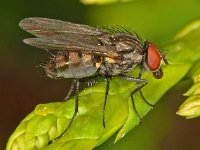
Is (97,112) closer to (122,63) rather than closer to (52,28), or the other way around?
(122,63)

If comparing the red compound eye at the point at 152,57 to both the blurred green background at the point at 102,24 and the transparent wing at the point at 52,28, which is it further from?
the transparent wing at the point at 52,28

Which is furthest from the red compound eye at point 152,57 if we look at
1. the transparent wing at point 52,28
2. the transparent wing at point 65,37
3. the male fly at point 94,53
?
the transparent wing at point 52,28

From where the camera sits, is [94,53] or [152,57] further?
[152,57]

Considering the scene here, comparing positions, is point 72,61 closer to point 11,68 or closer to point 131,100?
point 131,100

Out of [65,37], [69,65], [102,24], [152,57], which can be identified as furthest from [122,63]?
[102,24]

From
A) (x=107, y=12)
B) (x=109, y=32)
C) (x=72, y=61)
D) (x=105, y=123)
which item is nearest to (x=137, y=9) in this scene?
(x=107, y=12)

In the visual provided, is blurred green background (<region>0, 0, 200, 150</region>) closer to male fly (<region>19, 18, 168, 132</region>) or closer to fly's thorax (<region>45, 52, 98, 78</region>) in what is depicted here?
male fly (<region>19, 18, 168, 132</region>)
